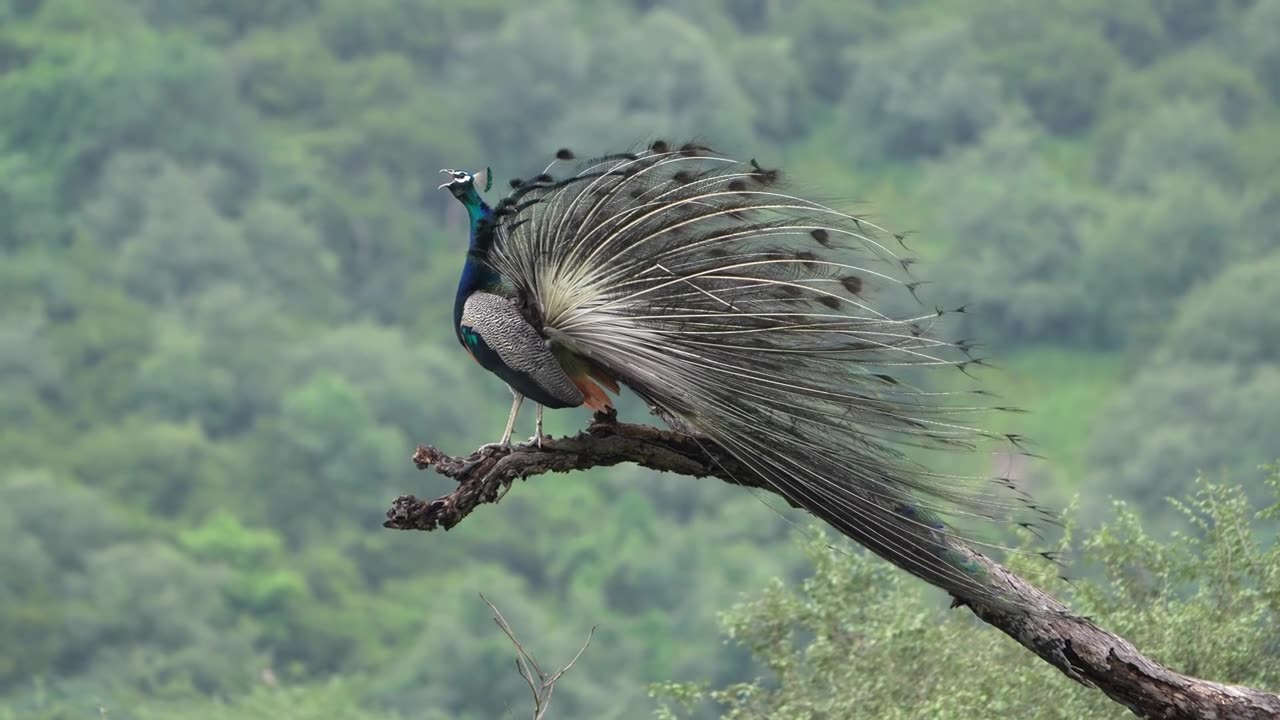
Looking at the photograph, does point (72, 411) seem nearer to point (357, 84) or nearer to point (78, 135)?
point (78, 135)

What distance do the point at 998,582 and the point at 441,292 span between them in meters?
82.8

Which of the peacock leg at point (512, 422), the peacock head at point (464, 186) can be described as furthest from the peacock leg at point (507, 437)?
the peacock head at point (464, 186)

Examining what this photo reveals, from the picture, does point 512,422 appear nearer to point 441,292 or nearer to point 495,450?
point 495,450

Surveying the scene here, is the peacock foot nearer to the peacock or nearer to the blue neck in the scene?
the peacock

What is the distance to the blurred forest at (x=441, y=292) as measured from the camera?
6278cm

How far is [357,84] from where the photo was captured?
345 feet

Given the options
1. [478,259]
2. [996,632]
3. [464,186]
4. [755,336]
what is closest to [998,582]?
[755,336]

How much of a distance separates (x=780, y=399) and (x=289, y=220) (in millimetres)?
86615

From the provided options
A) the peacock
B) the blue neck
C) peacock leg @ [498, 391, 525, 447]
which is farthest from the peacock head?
peacock leg @ [498, 391, 525, 447]

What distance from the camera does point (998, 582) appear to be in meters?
8.76

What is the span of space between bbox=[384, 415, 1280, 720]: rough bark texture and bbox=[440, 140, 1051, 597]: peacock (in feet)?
0.40

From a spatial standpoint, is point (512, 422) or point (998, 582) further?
point (512, 422)

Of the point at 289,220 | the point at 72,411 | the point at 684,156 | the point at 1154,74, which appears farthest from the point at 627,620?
the point at 684,156

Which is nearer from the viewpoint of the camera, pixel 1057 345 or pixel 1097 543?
pixel 1097 543
